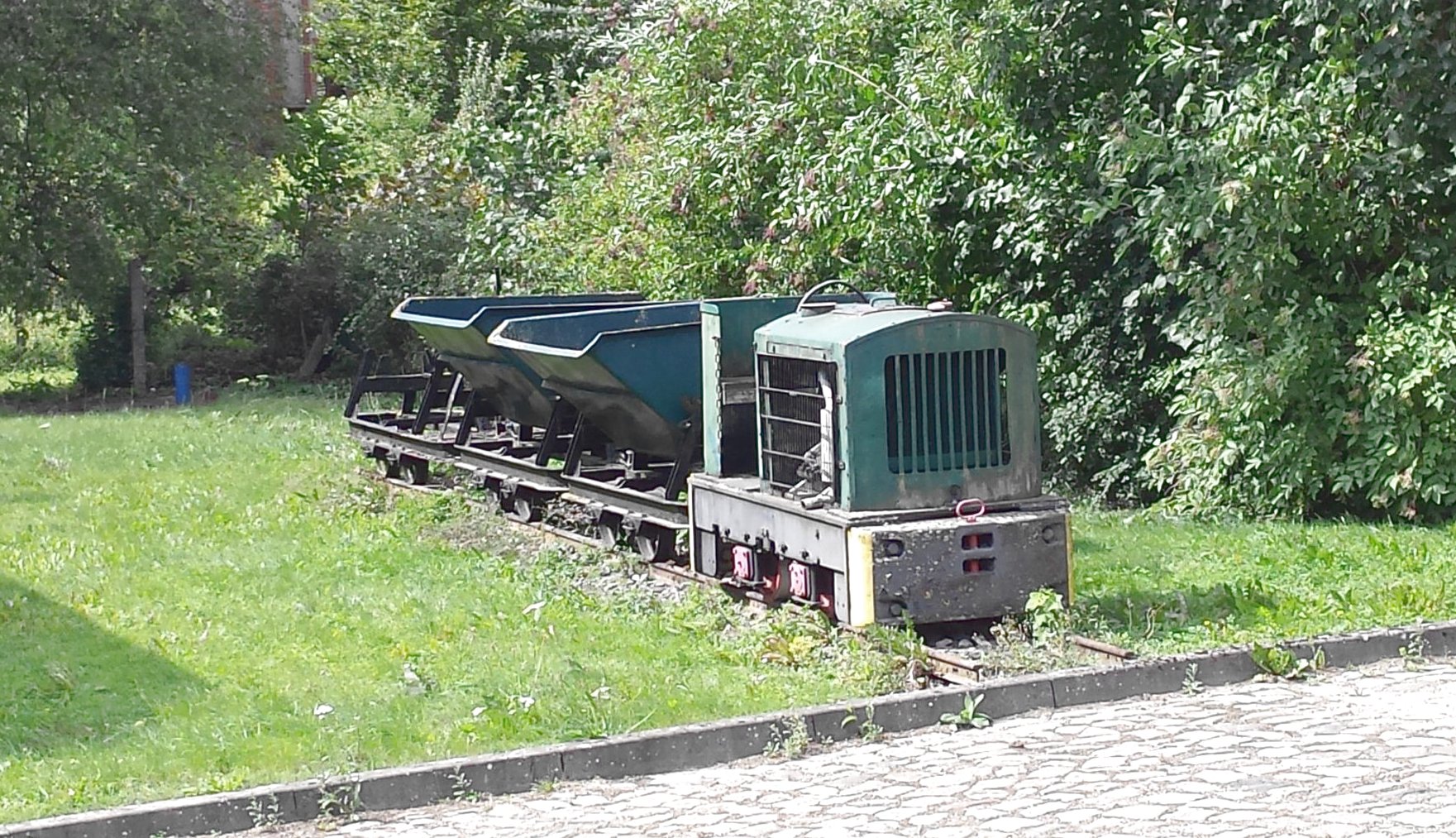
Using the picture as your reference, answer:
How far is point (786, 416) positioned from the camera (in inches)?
426

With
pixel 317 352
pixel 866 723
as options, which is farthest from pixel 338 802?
pixel 317 352

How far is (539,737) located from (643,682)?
106cm

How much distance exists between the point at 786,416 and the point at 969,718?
9.67 feet

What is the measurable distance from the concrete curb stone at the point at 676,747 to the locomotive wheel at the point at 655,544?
4.27 metres

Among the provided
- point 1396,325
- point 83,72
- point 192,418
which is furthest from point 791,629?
point 83,72

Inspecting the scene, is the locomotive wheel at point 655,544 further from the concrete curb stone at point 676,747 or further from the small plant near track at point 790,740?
the small plant near track at point 790,740

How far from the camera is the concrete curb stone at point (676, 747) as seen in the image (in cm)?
695

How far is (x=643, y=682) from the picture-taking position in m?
8.95

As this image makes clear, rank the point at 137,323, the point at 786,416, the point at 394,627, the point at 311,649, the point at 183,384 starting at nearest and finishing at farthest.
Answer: the point at 311,649 → the point at 394,627 → the point at 786,416 → the point at 183,384 → the point at 137,323

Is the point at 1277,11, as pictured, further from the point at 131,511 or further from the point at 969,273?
the point at 131,511

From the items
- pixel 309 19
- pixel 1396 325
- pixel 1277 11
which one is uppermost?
pixel 309 19

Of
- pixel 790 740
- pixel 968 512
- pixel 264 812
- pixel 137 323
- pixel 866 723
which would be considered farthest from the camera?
pixel 137 323

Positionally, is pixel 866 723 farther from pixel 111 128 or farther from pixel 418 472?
pixel 111 128

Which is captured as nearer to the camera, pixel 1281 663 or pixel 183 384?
pixel 1281 663
